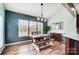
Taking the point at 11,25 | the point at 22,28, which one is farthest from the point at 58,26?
the point at 11,25

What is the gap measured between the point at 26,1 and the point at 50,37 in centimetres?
83

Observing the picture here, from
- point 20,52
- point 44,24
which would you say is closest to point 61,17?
point 44,24

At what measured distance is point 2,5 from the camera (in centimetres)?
154

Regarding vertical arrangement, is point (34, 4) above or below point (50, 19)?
above

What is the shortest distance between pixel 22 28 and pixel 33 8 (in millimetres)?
440

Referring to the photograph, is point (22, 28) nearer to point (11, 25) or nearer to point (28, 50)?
point (11, 25)

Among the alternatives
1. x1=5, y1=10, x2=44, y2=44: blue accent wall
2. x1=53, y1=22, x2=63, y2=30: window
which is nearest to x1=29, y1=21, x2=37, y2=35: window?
x1=5, y1=10, x2=44, y2=44: blue accent wall

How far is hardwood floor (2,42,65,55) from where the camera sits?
1.56m

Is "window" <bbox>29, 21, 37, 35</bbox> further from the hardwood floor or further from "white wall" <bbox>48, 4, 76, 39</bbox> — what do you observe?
"white wall" <bbox>48, 4, 76, 39</bbox>

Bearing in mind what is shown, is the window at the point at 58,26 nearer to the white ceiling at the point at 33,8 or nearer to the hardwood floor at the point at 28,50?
the white ceiling at the point at 33,8

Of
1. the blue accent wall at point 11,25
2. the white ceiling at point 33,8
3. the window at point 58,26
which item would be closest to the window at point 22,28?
the blue accent wall at point 11,25

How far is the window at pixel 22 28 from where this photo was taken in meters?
1.64

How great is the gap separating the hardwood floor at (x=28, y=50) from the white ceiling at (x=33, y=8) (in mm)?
610

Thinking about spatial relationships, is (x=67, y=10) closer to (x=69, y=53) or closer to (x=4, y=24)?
(x=69, y=53)
